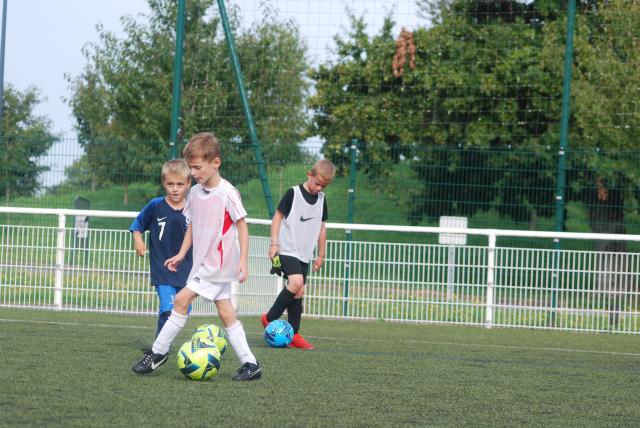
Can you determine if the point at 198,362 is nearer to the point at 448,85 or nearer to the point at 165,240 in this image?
the point at 165,240

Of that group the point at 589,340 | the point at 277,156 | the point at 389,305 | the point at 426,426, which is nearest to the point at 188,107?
the point at 277,156

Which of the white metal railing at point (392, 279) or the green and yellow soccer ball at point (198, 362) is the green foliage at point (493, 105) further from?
the green and yellow soccer ball at point (198, 362)

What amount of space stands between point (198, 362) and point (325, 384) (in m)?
0.81

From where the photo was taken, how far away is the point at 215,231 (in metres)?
6.73

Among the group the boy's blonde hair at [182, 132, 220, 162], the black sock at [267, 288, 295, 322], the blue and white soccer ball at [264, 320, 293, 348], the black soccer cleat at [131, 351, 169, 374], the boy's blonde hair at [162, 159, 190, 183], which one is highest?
the boy's blonde hair at [182, 132, 220, 162]

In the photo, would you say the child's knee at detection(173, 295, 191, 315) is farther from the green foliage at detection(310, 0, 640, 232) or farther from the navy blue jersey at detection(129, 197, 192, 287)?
the green foliage at detection(310, 0, 640, 232)

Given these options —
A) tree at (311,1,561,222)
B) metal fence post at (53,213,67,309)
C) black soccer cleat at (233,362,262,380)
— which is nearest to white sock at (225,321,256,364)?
black soccer cleat at (233,362,262,380)

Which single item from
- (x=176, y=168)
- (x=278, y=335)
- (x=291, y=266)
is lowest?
(x=278, y=335)

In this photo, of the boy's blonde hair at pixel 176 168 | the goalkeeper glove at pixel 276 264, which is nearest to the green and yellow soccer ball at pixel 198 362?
the boy's blonde hair at pixel 176 168

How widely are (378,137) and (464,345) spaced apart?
15.2 meters

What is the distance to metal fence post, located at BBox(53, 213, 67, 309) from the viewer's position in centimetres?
1306

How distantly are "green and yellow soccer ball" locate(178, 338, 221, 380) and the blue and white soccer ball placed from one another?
2668 millimetres

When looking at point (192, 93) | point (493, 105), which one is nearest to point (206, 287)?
point (192, 93)

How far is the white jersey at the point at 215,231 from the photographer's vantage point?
265 inches
